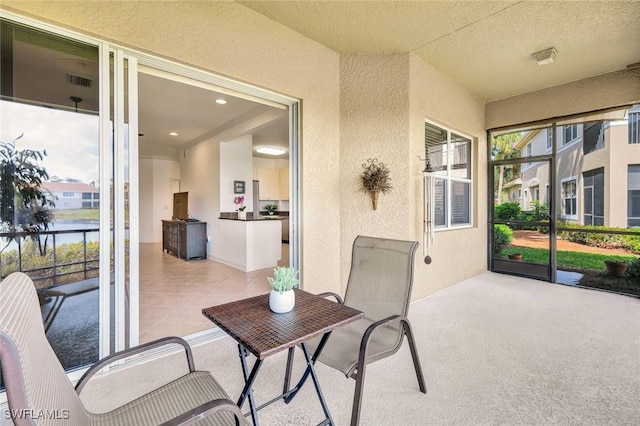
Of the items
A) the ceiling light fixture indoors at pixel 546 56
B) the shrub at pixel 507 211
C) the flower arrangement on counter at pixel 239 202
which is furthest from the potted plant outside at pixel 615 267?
the flower arrangement on counter at pixel 239 202

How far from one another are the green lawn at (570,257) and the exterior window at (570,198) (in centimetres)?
59

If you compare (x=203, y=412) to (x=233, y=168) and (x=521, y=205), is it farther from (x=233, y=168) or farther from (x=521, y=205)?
(x=233, y=168)

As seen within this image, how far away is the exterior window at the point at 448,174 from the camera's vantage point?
3.94 m

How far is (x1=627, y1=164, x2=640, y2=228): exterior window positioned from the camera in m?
3.80

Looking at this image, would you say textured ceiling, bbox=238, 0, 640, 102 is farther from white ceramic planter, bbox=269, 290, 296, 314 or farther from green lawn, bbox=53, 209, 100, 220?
white ceramic planter, bbox=269, 290, 296, 314

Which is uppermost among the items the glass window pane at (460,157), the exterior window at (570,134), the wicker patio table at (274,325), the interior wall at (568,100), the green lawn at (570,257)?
the interior wall at (568,100)

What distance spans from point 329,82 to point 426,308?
289cm

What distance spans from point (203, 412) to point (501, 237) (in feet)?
17.8

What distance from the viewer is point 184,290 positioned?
4.02m

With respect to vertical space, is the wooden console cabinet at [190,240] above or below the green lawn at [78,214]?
below

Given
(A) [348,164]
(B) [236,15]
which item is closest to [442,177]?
(A) [348,164]

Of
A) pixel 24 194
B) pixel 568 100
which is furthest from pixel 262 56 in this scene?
pixel 568 100

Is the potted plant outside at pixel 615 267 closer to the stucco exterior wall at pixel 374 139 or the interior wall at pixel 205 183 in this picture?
the stucco exterior wall at pixel 374 139

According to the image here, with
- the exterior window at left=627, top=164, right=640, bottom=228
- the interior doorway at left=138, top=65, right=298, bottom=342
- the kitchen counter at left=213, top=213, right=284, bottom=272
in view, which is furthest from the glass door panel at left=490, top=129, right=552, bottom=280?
the kitchen counter at left=213, top=213, right=284, bottom=272
